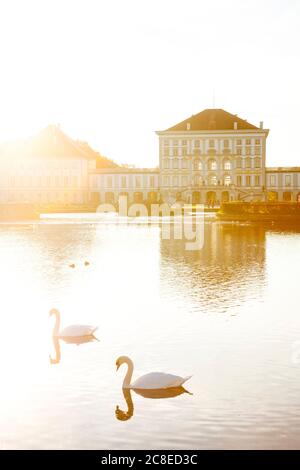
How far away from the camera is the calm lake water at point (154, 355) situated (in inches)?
309

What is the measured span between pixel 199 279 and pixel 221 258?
20.1ft

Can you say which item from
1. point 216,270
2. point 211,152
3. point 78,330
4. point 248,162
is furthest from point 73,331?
point 248,162

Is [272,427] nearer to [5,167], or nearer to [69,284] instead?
[69,284]

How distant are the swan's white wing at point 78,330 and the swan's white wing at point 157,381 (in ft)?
10.6

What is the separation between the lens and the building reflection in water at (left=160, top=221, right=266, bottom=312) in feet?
55.2

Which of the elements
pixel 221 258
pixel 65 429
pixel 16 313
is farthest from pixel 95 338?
pixel 221 258

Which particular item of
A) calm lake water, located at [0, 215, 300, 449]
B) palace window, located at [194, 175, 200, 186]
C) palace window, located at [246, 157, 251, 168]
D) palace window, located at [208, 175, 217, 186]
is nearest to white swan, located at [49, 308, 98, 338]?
calm lake water, located at [0, 215, 300, 449]

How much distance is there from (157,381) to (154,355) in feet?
6.15

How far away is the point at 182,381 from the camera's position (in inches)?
365

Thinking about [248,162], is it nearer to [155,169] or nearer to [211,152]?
[211,152]

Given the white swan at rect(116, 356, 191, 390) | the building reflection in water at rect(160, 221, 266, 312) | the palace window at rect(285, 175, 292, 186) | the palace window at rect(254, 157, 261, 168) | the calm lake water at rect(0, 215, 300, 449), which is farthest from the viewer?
the palace window at rect(254, 157, 261, 168)

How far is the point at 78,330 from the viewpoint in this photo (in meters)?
12.5

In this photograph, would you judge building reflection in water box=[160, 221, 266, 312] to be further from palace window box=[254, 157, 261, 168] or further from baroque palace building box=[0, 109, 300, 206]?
palace window box=[254, 157, 261, 168]

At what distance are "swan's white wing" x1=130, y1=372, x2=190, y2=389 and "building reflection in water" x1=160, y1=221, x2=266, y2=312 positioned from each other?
228 inches
